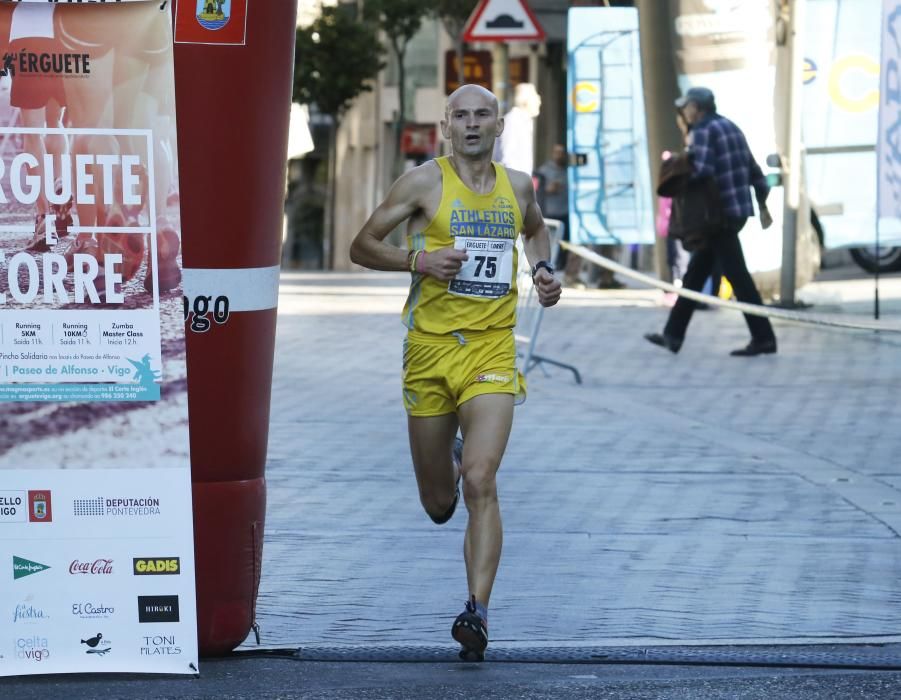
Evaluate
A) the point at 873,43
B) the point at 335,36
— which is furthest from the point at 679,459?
the point at 335,36

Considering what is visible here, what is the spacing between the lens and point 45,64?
5.37 metres

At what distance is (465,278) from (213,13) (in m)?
1.23

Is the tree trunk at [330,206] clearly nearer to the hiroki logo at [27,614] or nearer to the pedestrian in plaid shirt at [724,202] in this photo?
the pedestrian in plaid shirt at [724,202]

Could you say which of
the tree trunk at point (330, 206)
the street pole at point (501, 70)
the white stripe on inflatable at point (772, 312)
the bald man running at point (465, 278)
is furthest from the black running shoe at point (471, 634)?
the tree trunk at point (330, 206)

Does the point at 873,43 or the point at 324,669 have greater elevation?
the point at 873,43

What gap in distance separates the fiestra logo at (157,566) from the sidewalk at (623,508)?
72 cm

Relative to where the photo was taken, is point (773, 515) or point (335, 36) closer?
point (773, 515)

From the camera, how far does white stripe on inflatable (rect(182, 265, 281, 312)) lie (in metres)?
5.79

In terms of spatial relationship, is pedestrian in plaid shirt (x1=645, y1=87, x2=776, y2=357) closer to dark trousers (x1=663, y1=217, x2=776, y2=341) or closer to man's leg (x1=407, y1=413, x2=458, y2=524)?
dark trousers (x1=663, y1=217, x2=776, y2=341)

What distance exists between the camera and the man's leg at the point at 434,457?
6598 millimetres

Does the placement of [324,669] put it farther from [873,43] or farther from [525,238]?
[873,43]

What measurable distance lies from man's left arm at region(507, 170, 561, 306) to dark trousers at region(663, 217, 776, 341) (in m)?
7.85

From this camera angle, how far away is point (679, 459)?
32.8ft

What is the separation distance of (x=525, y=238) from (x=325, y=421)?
4793 millimetres
